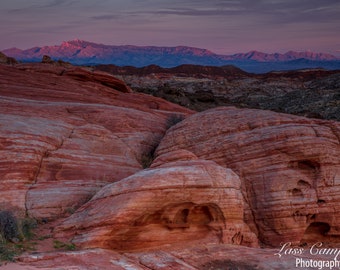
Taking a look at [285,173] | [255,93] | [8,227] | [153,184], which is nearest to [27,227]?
[8,227]

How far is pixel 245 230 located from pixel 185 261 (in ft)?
10.6

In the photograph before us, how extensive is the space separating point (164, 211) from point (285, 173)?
4.65 metres

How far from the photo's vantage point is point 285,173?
14992 millimetres

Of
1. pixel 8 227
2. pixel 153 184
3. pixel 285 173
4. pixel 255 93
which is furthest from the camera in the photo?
pixel 255 93

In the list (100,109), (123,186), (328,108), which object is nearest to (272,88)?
(328,108)

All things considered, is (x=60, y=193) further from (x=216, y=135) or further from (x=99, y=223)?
(x=216, y=135)

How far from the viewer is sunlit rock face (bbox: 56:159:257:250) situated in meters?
11.6

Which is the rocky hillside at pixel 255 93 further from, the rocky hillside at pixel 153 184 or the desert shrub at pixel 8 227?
the desert shrub at pixel 8 227

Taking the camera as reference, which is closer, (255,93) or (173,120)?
(173,120)

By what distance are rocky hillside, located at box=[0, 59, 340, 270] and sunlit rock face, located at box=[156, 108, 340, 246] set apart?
0.11 ft

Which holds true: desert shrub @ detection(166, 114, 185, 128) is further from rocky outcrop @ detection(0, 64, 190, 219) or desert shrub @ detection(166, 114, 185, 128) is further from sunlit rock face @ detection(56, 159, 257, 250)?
sunlit rock face @ detection(56, 159, 257, 250)

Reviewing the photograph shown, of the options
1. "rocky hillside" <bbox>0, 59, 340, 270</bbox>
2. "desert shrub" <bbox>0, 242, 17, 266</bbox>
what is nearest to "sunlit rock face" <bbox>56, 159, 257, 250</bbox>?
"rocky hillside" <bbox>0, 59, 340, 270</bbox>

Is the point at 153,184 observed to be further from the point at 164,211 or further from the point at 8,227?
the point at 8,227

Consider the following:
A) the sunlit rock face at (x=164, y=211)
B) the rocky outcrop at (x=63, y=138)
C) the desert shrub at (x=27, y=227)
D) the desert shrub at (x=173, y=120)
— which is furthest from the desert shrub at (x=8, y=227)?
the desert shrub at (x=173, y=120)
